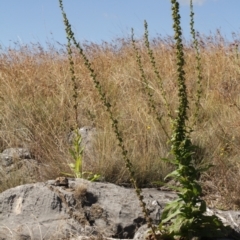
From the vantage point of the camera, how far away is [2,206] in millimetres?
3666

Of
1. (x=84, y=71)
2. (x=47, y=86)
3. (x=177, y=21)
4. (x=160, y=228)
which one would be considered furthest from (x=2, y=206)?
(x=84, y=71)

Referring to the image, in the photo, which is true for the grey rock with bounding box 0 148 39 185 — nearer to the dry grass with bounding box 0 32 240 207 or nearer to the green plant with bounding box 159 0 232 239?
the dry grass with bounding box 0 32 240 207

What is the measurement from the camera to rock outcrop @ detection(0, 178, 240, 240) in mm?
3391

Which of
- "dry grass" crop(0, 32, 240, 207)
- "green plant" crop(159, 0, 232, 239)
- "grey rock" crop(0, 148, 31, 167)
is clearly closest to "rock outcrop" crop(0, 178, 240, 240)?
"green plant" crop(159, 0, 232, 239)

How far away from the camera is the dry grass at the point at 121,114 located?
14.8 feet

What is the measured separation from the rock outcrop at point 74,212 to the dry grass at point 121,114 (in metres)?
0.63

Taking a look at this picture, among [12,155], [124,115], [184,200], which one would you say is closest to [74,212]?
[184,200]

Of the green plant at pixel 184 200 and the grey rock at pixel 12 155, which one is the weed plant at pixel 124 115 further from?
the green plant at pixel 184 200

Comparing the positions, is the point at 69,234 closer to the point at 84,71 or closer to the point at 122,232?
the point at 122,232

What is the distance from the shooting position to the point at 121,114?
562 centimetres

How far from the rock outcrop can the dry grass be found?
24.8 inches

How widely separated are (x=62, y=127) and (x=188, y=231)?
8.67 ft

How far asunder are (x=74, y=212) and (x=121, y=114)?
2.18 metres

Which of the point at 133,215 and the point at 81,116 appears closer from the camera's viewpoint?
the point at 133,215
